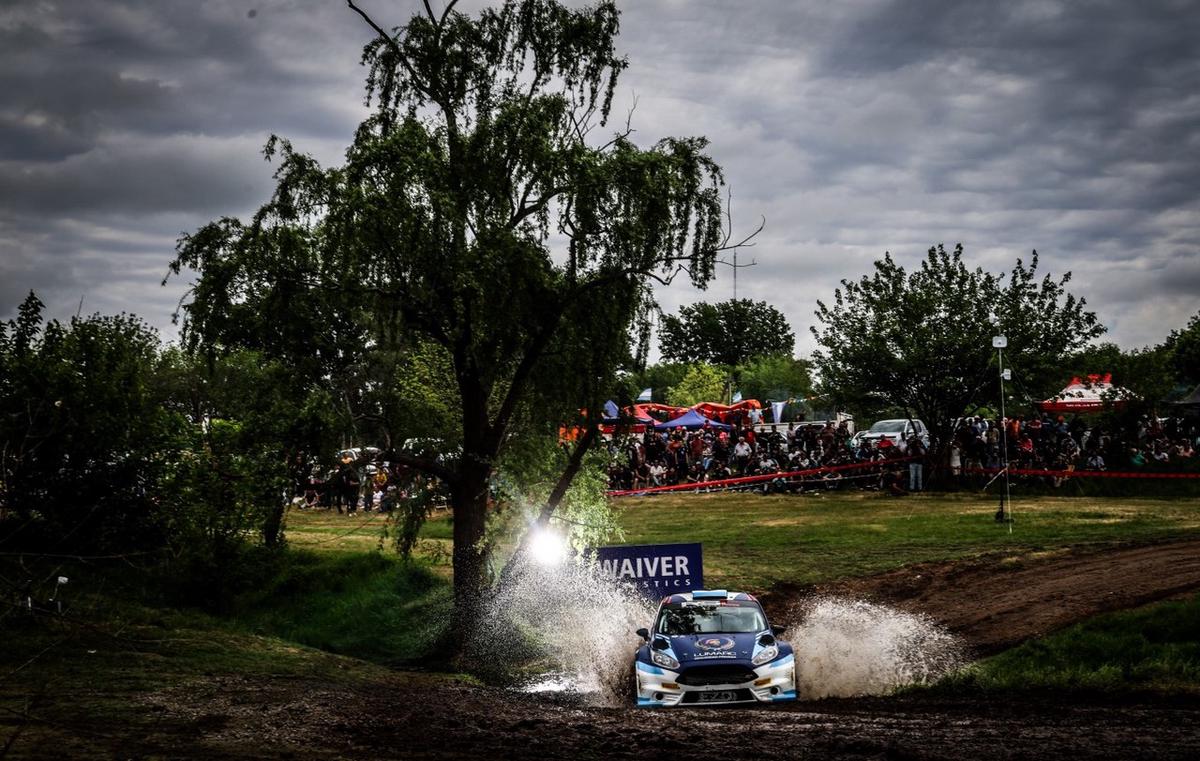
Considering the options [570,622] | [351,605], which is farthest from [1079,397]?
[351,605]

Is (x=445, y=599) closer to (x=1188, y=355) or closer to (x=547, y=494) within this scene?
(x=547, y=494)

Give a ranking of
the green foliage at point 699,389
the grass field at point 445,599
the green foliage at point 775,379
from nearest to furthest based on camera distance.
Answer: the grass field at point 445,599 → the green foliage at point 699,389 → the green foliage at point 775,379

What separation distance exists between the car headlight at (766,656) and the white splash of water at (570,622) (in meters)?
3.88

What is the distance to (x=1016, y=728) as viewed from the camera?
10258 millimetres

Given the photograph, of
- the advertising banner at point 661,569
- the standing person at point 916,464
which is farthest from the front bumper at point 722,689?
the standing person at point 916,464

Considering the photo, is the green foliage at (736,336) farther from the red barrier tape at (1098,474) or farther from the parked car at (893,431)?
the red barrier tape at (1098,474)

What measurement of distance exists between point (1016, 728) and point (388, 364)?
16824 mm

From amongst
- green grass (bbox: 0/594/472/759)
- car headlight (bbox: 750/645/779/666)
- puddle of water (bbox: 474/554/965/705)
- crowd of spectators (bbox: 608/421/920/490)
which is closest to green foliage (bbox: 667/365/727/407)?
crowd of spectators (bbox: 608/421/920/490)

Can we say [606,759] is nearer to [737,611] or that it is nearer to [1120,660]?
[737,611]

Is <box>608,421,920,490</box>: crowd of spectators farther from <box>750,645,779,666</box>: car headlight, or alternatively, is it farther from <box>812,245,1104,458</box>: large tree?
<box>750,645,779,666</box>: car headlight

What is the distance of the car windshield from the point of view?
46.1 ft

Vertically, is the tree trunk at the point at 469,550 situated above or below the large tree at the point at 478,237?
below

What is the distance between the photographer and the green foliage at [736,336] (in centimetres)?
14162

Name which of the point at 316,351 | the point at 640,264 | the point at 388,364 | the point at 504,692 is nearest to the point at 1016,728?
the point at 504,692
